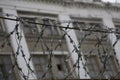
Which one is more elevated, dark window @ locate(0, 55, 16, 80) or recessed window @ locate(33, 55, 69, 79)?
dark window @ locate(0, 55, 16, 80)

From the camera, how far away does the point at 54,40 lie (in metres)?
17.5

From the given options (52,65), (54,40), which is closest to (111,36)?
(54,40)

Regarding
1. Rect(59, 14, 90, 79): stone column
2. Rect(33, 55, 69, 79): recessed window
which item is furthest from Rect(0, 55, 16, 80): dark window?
Rect(59, 14, 90, 79): stone column

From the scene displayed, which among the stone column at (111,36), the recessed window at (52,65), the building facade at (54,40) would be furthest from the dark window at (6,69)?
the stone column at (111,36)

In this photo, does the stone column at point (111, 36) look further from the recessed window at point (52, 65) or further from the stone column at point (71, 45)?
the recessed window at point (52, 65)

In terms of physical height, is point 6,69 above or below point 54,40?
below

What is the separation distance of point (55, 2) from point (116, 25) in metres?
4.98

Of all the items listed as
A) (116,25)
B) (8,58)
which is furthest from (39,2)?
(116,25)

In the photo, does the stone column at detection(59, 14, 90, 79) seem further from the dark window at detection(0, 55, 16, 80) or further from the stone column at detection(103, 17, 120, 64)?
the dark window at detection(0, 55, 16, 80)

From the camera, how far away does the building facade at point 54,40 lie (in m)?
15.2

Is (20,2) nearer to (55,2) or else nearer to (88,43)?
(55,2)

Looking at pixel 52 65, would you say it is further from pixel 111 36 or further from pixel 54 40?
pixel 111 36

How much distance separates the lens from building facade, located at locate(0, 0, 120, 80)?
1524cm

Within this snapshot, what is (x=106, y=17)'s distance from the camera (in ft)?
69.2
